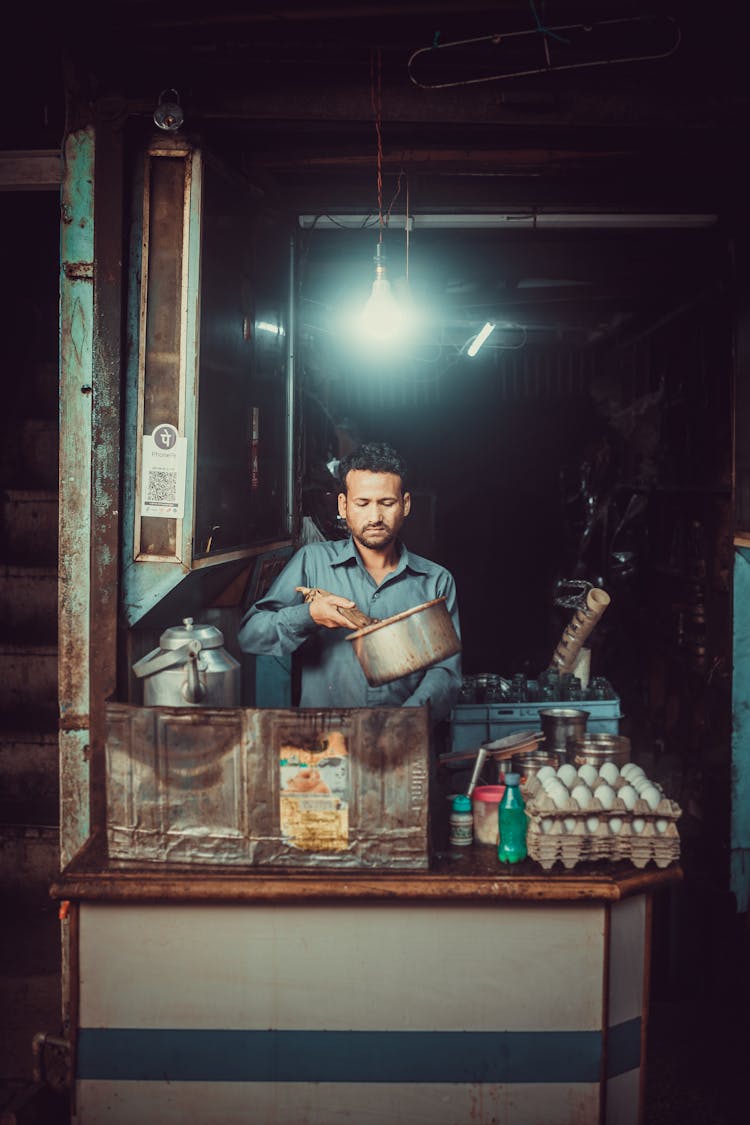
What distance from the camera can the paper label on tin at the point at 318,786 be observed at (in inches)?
98.3

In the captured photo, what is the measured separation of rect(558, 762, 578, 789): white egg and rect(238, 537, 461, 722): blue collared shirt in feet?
1.66

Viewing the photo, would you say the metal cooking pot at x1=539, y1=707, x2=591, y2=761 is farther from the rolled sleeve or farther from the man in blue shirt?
the rolled sleeve

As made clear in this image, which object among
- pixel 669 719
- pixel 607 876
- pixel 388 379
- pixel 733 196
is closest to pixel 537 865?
pixel 607 876

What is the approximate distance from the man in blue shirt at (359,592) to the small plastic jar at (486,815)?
0.40 meters

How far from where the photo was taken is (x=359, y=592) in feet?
11.2

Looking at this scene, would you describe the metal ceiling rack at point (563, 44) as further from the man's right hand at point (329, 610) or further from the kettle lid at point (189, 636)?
the kettle lid at point (189, 636)

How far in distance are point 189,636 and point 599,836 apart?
1.46 meters

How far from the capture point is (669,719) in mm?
6035

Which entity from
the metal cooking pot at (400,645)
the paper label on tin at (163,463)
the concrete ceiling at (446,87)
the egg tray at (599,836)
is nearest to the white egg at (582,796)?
the egg tray at (599,836)

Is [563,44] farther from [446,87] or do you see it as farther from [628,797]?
[628,797]

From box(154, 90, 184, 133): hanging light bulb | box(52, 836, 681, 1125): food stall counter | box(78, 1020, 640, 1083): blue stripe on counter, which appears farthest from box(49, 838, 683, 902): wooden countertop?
box(154, 90, 184, 133): hanging light bulb

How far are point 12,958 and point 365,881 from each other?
2751mm

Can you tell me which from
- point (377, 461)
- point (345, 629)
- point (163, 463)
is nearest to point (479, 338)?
point (377, 461)

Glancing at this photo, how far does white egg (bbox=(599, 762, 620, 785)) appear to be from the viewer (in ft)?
8.89
